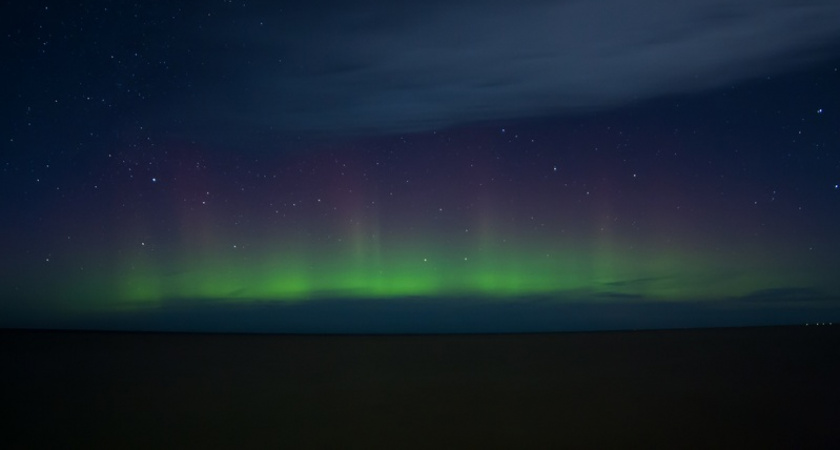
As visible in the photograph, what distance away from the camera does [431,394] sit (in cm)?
530

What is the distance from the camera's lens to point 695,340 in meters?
8.73

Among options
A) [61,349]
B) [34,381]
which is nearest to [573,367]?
[34,381]

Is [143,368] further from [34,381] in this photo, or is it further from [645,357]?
[645,357]

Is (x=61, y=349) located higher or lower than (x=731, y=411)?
higher

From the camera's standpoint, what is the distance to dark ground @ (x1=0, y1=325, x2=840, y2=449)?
4.09 meters

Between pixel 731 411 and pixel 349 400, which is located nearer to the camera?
pixel 731 411

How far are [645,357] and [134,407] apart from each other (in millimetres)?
4891

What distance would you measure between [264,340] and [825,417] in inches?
273

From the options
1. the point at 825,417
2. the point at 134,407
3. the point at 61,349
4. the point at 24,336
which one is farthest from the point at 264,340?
the point at 825,417

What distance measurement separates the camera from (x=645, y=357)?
7.18 metres

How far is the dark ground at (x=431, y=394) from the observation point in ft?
13.4

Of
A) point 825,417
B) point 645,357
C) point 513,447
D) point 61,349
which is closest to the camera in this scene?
point 513,447

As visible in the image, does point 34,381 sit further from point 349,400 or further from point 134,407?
point 349,400

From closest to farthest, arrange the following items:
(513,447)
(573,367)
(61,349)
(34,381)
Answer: (513,447) < (34,381) < (573,367) < (61,349)
